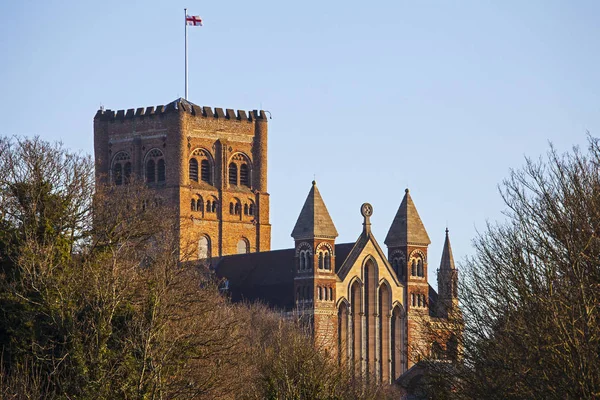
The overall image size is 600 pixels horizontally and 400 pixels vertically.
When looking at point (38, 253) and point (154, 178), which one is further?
point (154, 178)

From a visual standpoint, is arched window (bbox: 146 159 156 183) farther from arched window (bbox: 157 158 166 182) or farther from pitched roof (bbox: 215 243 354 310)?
pitched roof (bbox: 215 243 354 310)

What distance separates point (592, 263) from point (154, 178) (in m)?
92.0

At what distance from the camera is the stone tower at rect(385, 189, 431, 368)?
12875 cm

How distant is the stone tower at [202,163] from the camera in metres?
137

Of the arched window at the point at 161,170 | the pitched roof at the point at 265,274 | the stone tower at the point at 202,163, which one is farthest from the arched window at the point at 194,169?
the pitched roof at the point at 265,274

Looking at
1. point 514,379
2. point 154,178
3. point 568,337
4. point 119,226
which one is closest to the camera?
point 568,337

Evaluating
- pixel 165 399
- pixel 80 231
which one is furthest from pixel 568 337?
pixel 80 231

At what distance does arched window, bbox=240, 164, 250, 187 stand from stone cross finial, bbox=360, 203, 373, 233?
61.2 feet

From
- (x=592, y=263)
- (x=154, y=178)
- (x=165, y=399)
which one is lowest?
(x=165, y=399)

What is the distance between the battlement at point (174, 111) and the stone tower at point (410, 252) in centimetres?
1851

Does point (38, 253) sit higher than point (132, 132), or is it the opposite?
point (132, 132)

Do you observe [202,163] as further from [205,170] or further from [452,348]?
[452,348]

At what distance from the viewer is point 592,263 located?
157 feet

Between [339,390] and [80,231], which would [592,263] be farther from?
[80,231]
